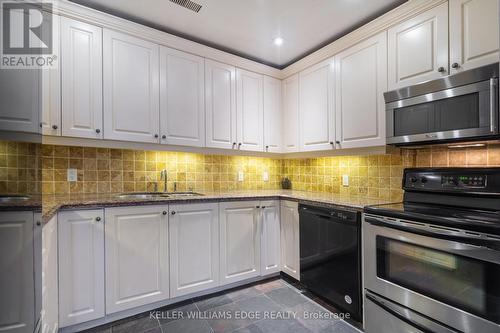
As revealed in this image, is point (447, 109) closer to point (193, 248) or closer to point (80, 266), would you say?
point (193, 248)

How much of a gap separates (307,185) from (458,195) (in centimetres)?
158

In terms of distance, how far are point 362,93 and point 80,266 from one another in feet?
8.37

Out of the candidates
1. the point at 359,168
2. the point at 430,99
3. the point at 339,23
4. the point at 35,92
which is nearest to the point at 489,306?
the point at 430,99

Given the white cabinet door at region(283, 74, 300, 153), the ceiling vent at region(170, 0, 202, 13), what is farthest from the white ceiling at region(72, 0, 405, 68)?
the white cabinet door at region(283, 74, 300, 153)

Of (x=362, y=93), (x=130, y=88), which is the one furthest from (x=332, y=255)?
(x=130, y=88)

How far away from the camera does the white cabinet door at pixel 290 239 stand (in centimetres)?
238

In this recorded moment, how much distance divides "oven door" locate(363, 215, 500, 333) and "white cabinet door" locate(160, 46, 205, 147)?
1.70 m

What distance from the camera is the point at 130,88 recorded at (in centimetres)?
211

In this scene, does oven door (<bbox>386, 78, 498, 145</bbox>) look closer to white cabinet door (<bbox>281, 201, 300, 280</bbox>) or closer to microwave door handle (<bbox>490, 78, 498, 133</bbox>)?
microwave door handle (<bbox>490, 78, 498, 133</bbox>)

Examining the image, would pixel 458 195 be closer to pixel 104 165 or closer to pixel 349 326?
pixel 349 326

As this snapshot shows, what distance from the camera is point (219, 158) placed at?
2.91 m

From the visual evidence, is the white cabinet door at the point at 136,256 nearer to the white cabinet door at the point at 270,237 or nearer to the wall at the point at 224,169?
the wall at the point at 224,169

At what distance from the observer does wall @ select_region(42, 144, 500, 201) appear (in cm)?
202

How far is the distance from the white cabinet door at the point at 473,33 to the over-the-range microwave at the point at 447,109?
11 cm
